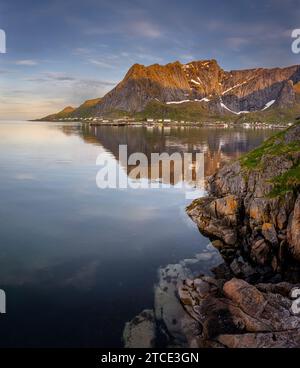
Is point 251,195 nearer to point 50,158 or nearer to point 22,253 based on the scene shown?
point 22,253

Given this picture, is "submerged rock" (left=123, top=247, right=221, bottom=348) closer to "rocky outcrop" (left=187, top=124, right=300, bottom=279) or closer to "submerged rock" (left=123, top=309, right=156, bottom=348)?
"submerged rock" (left=123, top=309, right=156, bottom=348)

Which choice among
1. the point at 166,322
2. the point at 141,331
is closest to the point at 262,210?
the point at 166,322

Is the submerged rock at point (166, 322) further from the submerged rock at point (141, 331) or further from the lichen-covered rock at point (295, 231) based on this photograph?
the lichen-covered rock at point (295, 231)

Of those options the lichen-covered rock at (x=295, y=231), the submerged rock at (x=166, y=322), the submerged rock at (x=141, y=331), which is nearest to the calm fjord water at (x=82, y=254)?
the submerged rock at (x=141, y=331)

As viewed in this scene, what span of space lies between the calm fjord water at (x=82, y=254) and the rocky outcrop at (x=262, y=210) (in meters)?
2.86

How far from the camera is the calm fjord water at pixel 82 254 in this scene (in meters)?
24.2

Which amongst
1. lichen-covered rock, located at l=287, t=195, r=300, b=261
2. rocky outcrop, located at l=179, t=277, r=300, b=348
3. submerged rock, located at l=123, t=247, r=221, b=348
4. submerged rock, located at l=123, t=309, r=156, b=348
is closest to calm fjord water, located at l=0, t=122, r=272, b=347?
submerged rock, located at l=123, t=309, r=156, b=348

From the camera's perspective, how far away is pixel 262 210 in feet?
121

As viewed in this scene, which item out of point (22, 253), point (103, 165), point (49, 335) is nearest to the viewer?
point (49, 335)

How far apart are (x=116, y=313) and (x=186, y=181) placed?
45.9 metres

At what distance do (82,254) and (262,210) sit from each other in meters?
18.9

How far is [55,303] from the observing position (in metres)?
26.6

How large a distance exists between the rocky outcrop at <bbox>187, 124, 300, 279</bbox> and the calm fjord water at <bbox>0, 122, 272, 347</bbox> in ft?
9.38
